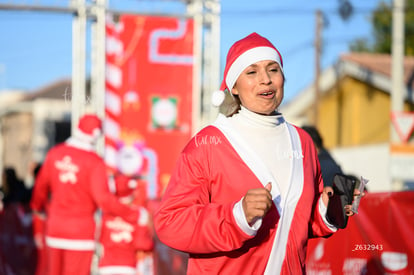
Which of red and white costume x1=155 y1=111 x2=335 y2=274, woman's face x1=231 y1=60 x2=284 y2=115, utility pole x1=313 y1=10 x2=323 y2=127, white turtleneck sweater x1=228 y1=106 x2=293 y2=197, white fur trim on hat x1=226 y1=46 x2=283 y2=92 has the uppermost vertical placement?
white fur trim on hat x1=226 y1=46 x2=283 y2=92

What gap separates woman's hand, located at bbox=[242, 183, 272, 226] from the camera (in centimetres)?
279

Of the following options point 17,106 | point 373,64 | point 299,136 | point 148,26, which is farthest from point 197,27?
point 17,106

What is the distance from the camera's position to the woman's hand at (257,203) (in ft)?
9.14

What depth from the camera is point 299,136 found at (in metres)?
3.37

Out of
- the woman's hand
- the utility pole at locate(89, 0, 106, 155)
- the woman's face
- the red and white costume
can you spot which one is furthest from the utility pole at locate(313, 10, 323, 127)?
the woman's hand

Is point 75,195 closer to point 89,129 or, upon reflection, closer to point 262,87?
point 89,129

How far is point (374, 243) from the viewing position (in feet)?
17.7

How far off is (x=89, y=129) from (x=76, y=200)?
28.3 inches

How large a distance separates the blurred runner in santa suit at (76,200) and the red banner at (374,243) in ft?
8.53

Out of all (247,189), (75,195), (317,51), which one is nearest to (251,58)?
(247,189)

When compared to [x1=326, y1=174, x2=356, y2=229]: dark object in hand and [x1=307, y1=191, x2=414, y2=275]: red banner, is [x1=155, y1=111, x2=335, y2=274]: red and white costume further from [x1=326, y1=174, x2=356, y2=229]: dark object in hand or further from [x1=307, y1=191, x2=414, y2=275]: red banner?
[x1=307, y1=191, x2=414, y2=275]: red banner

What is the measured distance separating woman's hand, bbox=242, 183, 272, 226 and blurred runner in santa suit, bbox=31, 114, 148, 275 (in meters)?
5.23

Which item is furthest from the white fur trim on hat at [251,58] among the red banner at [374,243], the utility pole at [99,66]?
the utility pole at [99,66]

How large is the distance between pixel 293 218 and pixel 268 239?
0.14 m
